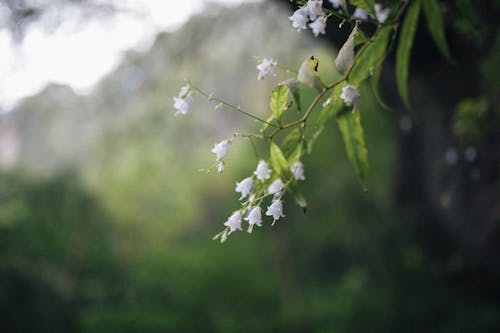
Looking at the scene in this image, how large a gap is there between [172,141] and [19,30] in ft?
13.1

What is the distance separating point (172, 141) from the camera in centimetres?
647

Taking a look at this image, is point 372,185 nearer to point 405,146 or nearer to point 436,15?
point 405,146

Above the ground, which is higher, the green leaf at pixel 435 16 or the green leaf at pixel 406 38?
the green leaf at pixel 435 16

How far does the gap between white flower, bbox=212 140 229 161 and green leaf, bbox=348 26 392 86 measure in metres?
0.26

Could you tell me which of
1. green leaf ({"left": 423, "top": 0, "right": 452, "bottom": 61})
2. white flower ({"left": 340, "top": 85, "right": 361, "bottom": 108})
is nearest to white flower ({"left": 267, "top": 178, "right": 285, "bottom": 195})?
white flower ({"left": 340, "top": 85, "right": 361, "bottom": 108})

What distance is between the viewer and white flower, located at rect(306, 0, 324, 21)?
0.79 m

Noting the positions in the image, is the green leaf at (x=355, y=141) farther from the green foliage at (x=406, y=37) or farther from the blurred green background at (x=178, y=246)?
the blurred green background at (x=178, y=246)

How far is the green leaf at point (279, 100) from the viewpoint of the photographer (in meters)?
0.84

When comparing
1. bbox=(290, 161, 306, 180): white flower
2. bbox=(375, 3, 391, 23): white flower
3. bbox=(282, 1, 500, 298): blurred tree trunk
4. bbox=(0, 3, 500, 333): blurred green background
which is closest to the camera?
bbox=(290, 161, 306, 180): white flower

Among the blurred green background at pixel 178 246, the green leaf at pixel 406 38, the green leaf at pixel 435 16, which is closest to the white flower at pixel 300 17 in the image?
the green leaf at pixel 406 38

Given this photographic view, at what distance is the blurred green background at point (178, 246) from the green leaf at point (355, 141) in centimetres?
174

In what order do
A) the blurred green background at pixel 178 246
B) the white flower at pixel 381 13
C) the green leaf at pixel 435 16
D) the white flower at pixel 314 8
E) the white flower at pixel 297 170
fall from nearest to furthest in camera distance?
1. the white flower at pixel 314 8
2. the white flower at pixel 297 170
3. the white flower at pixel 381 13
4. the green leaf at pixel 435 16
5. the blurred green background at pixel 178 246

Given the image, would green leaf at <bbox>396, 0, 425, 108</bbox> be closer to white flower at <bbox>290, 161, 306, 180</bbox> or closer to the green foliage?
the green foliage

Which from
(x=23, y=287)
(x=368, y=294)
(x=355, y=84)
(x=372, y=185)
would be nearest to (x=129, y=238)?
(x=23, y=287)
